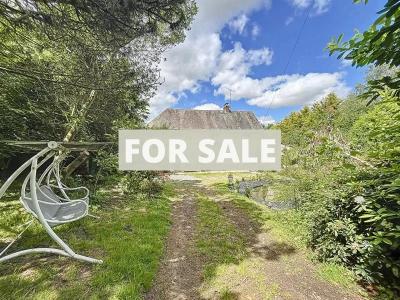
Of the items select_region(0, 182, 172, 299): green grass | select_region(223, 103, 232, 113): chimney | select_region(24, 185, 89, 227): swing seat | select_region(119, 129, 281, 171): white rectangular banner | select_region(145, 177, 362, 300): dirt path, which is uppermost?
select_region(223, 103, 232, 113): chimney

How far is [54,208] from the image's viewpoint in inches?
218

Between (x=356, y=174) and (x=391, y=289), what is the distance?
1837 millimetres

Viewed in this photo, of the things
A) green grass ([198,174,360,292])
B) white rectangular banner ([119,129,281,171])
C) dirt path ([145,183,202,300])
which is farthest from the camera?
white rectangular banner ([119,129,281,171])

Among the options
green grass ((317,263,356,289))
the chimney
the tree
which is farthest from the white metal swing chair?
the chimney

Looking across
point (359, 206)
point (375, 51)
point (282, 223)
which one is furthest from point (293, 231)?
point (375, 51)

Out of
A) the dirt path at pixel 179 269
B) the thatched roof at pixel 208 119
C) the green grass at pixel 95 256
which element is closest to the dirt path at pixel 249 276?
the dirt path at pixel 179 269

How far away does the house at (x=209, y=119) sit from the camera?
90.7ft

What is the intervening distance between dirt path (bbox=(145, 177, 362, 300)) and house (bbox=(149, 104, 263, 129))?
21.9m

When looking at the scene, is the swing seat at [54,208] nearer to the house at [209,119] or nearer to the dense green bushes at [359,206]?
the dense green bushes at [359,206]

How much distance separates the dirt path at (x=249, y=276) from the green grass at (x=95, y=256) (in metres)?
0.31

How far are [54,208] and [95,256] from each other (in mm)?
1623

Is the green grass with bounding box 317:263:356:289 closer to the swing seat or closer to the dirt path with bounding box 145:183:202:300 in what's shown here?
the dirt path with bounding box 145:183:202:300

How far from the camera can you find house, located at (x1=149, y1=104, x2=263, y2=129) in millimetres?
27644

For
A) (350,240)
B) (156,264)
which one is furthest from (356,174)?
(156,264)
